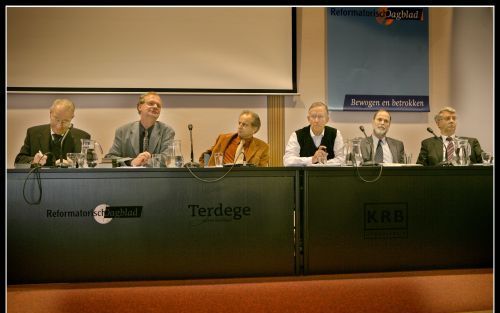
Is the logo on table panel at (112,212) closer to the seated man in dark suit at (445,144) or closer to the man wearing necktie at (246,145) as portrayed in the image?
the man wearing necktie at (246,145)

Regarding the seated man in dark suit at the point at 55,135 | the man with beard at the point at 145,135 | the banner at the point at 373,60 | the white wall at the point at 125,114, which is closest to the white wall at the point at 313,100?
the white wall at the point at 125,114

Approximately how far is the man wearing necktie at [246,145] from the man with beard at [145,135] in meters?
0.52

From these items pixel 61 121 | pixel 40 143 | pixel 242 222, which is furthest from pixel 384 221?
pixel 40 143

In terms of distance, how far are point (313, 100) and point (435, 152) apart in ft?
5.46

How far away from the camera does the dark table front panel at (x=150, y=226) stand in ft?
7.36

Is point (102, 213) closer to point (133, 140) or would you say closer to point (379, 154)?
point (133, 140)

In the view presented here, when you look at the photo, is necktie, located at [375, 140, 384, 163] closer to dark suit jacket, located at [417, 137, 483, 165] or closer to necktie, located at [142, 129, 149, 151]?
Answer: dark suit jacket, located at [417, 137, 483, 165]

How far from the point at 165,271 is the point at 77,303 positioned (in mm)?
483

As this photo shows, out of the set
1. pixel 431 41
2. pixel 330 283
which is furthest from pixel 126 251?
pixel 431 41

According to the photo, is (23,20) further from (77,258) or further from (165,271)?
(165,271)

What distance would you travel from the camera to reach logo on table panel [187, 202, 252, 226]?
2316 millimetres

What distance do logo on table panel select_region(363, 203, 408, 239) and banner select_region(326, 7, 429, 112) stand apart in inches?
102

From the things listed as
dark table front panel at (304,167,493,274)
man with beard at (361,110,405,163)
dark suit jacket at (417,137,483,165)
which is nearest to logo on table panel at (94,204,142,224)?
dark table front panel at (304,167,493,274)

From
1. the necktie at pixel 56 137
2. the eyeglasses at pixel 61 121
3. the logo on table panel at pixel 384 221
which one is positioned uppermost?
the eyeglasses at pixel 61 121
